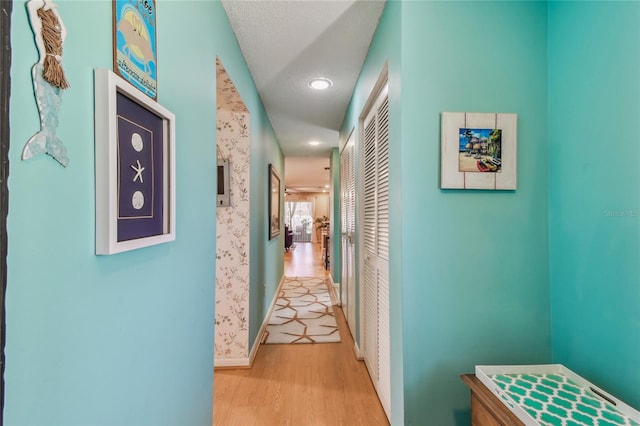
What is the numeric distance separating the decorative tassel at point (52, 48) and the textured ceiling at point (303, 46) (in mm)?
1206

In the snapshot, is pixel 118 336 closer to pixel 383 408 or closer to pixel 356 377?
pixel 383 408

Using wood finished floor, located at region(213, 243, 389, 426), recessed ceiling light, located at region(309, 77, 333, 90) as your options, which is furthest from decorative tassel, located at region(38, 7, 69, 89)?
recessed ceiling light, located at region(309, 77, 333, 90)

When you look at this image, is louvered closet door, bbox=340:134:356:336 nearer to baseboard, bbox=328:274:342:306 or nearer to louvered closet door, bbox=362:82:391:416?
louvered closet door, bbox=362:82:391:416

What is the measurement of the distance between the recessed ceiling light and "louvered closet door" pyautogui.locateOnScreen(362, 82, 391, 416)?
49cm

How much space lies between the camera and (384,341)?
180cm

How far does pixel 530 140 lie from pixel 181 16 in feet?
4.93

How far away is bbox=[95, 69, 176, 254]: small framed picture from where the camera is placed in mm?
633

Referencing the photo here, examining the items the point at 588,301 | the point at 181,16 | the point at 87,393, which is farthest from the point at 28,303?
the point at 588,301

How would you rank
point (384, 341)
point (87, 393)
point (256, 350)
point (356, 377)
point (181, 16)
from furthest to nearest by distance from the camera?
point (256, 350) < point (356, 377) < point (384, 341) < point (181, 16) < point (87, 393)

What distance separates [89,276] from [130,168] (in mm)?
267

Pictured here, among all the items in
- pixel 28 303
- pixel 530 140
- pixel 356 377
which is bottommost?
pixel 356 377

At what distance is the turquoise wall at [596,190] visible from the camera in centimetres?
94

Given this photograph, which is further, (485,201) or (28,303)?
(485,201)

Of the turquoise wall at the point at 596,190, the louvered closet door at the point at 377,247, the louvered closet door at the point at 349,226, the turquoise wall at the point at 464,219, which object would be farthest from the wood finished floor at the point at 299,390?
the turquoise wall at the point at 596,190
